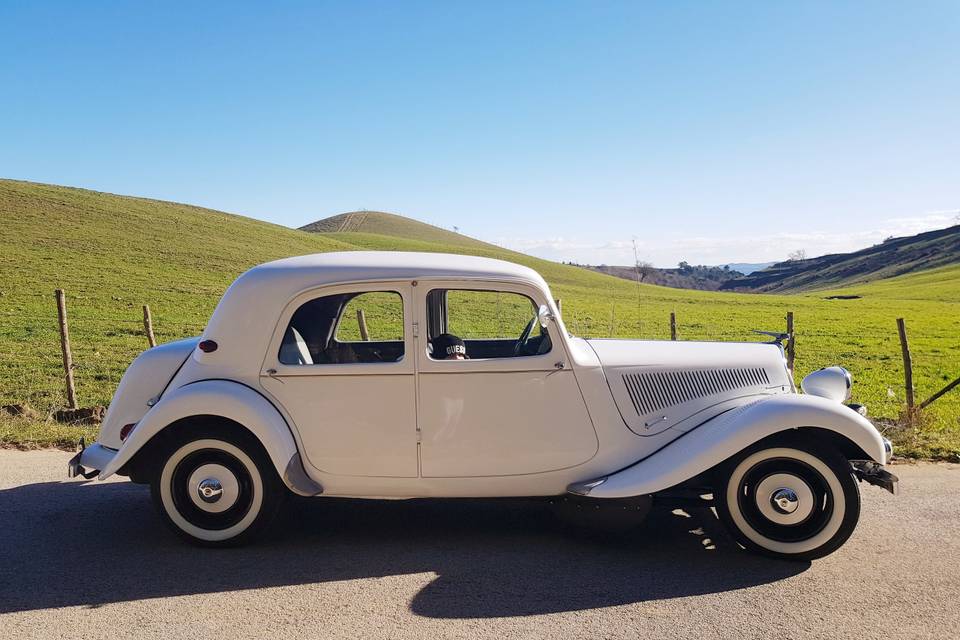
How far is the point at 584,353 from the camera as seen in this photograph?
452cm

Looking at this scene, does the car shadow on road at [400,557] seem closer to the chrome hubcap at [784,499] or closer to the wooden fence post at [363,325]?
the chrome hubcap at [784,499]

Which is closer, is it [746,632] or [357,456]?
[746,632]

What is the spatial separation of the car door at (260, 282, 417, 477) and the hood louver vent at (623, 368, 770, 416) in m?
1.44

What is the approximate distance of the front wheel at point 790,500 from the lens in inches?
159

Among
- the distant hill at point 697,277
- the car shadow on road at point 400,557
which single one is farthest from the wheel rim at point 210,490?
the distant hill at point 697,277

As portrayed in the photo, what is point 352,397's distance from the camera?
4289 millimetres

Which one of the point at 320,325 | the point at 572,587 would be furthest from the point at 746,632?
the point at 320,325

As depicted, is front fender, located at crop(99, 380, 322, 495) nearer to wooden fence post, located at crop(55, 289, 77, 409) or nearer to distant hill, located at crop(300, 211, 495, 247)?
wooden fence post, located at crop(55, 289, 77, 409)

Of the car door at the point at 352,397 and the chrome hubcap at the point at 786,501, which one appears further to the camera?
the car door at the point at 352,397

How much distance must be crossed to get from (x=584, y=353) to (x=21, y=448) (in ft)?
18.6

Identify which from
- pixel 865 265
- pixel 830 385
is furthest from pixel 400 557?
pixel 865 265

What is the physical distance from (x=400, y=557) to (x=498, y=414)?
1036mm

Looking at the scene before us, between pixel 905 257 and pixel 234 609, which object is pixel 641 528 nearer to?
pixel 234 609

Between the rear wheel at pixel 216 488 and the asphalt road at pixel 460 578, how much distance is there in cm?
14
